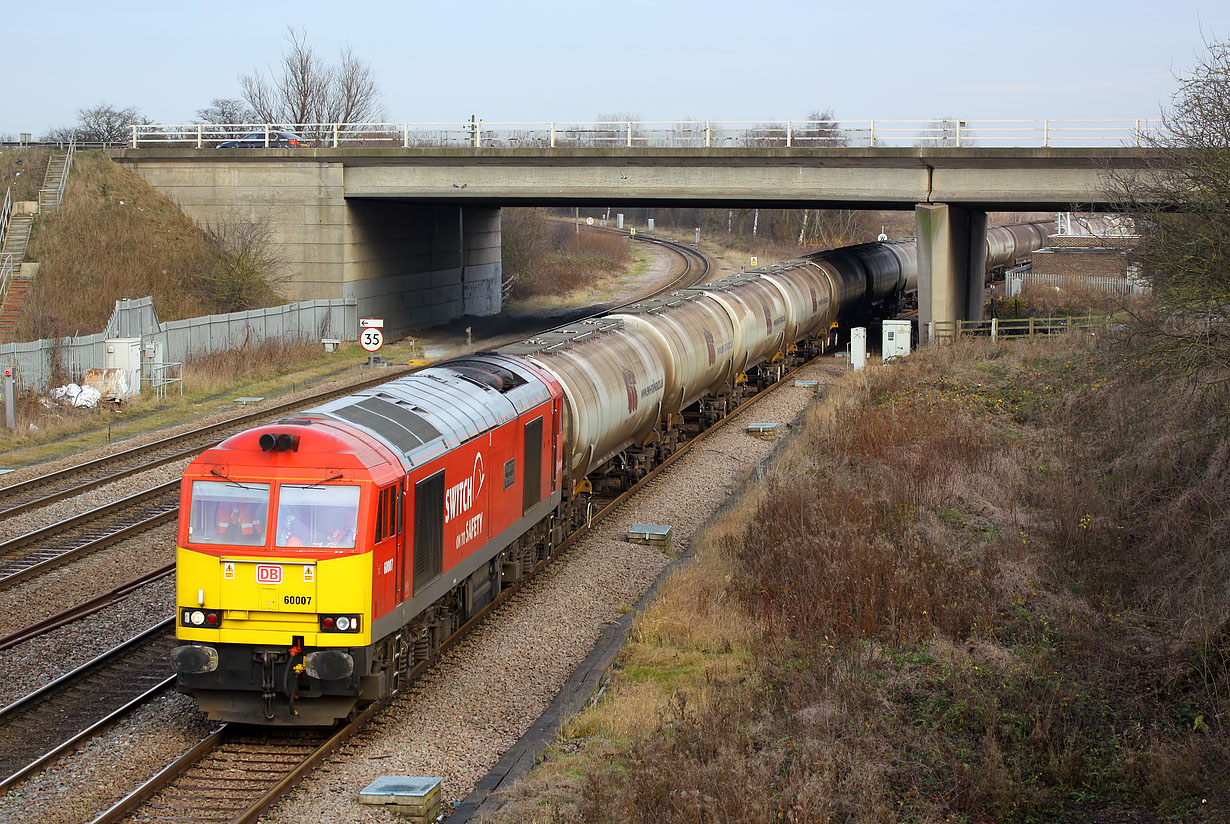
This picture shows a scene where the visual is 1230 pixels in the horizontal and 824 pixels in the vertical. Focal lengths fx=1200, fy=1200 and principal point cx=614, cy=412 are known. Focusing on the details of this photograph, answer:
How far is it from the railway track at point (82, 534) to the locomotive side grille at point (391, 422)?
7.28 meters

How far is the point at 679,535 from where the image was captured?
798 inches

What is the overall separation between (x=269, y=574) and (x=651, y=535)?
29.9 feet

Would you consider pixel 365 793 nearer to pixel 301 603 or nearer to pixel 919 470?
pixel 301 603

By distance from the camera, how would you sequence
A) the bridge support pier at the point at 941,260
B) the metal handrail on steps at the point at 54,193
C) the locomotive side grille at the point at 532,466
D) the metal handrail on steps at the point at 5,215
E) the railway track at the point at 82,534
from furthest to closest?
the metal handrail on steps at the point at 54,193 < the metal handrail on steps at the point at 5,215 < the bridge support pier at the point at 941,260 < the railway track at the point at 82,534 < the locomotive side grille at the point at 532,466

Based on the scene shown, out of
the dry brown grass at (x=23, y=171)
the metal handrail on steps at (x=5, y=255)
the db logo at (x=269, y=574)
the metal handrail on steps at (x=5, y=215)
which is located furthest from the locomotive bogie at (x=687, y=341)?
the dry brown grass at (x=23, y=171)

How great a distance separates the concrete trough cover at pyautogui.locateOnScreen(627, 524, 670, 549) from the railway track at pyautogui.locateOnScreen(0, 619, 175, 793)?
7518 millimetres

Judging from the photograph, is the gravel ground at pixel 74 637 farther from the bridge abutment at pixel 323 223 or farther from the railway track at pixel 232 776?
the bridge abutment at pixel 323 223

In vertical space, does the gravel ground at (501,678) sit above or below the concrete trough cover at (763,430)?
below

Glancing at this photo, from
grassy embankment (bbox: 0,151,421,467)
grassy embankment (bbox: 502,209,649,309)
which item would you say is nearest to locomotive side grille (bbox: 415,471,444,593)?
grassy embankment (bbox: 0,151,421,467)

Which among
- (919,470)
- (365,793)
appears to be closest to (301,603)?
(365,793)

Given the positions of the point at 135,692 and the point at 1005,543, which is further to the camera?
the point at 1005,543

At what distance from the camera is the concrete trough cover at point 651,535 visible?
63.8 feet

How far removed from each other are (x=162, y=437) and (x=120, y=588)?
36.2 feet

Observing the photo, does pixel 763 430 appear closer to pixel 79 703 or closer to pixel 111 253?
pixel 79 703
